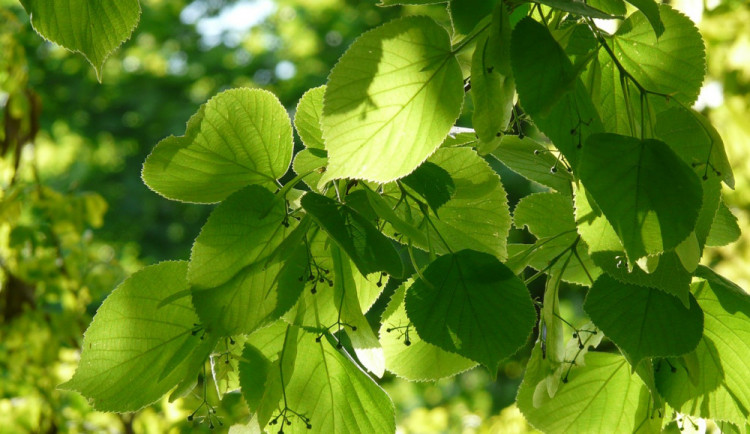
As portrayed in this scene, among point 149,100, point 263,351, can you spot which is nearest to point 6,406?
point 263,351

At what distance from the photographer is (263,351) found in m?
0.54

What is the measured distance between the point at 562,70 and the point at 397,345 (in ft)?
0.86

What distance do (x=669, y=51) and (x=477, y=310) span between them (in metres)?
0.21

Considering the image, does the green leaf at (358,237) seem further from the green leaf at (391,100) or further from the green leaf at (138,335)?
the green leaf at (138,335)

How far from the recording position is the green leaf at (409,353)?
0.58m

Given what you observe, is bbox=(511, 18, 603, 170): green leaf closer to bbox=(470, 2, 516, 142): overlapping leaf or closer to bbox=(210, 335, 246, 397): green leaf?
bbox=(470, 2, 516, 142): overlapping leaf

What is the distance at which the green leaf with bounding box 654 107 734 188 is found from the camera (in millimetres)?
458

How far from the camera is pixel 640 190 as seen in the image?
414 millimetres

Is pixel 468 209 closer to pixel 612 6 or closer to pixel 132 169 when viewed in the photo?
pixel 612 6

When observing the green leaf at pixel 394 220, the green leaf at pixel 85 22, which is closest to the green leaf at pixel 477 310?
the green leaf at pixel 394 220

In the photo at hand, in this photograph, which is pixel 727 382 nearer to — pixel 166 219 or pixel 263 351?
pixel 263 351

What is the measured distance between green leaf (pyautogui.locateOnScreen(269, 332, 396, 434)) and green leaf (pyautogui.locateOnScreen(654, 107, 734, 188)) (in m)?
0.26

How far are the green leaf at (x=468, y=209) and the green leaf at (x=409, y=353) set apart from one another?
0.06m

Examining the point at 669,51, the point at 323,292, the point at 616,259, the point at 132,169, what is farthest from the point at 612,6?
the point at 132,169
